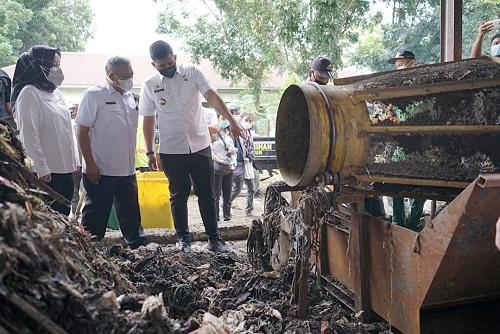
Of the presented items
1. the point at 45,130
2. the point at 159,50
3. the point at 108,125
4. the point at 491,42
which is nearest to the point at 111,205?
the point at 108,125

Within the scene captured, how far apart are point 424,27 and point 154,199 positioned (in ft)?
39.2

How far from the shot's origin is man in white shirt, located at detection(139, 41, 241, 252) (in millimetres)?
4645

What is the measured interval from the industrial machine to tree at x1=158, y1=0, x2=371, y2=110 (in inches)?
348

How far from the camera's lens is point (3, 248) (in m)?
1.43

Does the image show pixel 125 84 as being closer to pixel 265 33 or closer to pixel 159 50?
pixel 159 50

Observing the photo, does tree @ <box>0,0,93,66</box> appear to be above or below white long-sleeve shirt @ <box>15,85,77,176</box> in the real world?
above

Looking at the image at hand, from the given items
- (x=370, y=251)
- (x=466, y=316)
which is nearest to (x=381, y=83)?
(x=370, y=251)

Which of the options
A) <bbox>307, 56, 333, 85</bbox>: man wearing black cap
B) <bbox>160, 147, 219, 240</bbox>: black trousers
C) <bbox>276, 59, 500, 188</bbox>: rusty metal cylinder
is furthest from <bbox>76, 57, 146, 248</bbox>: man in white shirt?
<bbox>276, 59, 500, 188</bbox>: rusty metal cylinder

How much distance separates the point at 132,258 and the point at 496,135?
2987 millimetres

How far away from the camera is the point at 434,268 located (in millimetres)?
2373

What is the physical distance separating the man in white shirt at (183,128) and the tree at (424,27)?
987 centimetres

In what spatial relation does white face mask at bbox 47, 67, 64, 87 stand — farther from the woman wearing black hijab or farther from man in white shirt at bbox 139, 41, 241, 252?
man in white shirt at bbox 139, 41, 241, 252

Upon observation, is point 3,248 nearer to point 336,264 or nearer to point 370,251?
point 370,251

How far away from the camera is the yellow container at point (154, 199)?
5.79 metres
